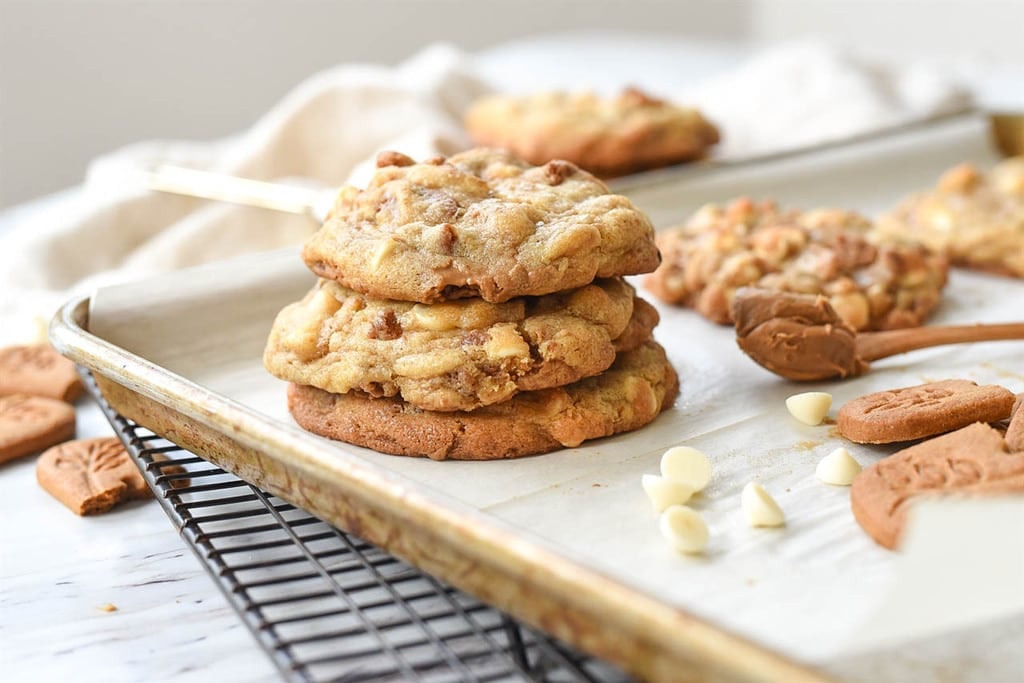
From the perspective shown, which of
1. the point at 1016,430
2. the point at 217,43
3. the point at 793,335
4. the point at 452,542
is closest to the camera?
the point at 452,542

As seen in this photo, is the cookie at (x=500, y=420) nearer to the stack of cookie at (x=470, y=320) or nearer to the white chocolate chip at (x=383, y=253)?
the stack of cookie at (x=470, y=320)

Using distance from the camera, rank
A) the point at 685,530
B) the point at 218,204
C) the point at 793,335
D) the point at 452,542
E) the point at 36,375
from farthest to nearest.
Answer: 1. the point at 218,204
2. the point at 36,375
3. the point at 793,335
4. the point at 685,530
5. the point at 452,542

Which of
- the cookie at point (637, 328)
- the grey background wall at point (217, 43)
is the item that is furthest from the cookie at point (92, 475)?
the grey background wall at point (217, 43)

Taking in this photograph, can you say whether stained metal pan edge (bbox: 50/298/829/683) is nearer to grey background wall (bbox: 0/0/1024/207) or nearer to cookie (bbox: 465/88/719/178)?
cookie (bbox: 465/88/719/178)

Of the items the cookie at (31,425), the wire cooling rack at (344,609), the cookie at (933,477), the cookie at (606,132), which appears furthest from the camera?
the cookie at (606,132)

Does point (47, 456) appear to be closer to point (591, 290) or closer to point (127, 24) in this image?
point (591, 290)

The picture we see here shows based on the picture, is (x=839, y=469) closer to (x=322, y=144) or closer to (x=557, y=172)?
(x=557, y=172)

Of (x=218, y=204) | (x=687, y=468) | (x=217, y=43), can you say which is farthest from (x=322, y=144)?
(x=217, y=43)

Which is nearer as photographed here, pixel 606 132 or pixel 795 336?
pixel 795 336
